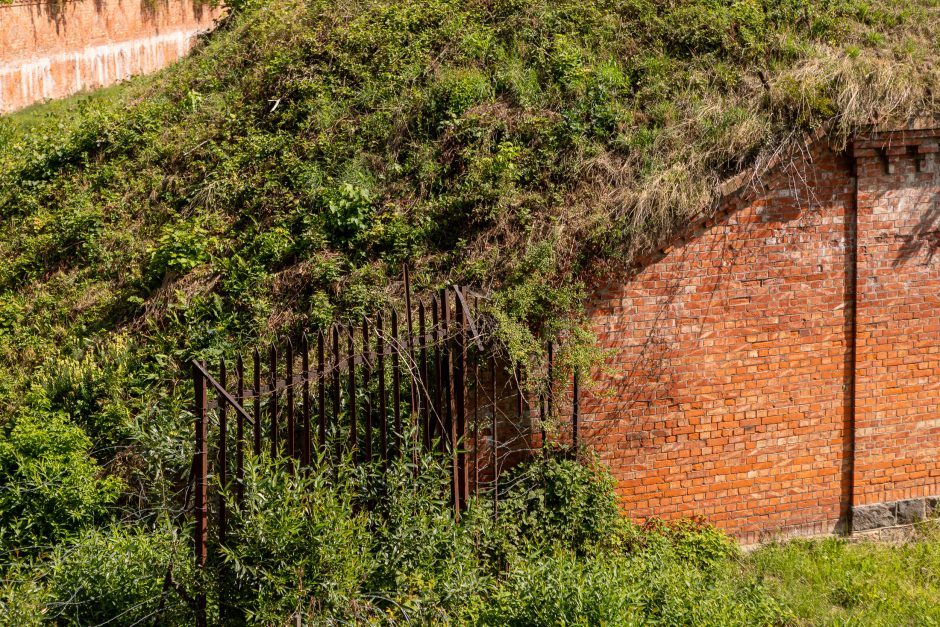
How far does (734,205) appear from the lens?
25.7ft

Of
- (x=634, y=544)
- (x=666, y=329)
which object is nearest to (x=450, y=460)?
(x=634, y=544)

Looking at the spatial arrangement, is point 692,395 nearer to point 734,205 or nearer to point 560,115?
point 734,205

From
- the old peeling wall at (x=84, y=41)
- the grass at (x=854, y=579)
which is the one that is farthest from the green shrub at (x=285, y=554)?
the old peeling wall at (x=84, y=41)

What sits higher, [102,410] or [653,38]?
[653,38]

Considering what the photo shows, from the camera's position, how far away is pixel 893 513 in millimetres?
8289

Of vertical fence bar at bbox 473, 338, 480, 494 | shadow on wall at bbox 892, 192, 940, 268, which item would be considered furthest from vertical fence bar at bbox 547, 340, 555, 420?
shadow on wall at bbox 892, 192, 940, 268

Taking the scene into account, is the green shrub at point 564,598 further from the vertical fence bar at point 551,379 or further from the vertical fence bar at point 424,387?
the vertical fence bar at point 551,379

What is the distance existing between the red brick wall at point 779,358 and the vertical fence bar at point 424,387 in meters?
1.70

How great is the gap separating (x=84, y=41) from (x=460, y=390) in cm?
1566

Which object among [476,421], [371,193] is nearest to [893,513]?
[476,421]

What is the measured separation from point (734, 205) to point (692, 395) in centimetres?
179

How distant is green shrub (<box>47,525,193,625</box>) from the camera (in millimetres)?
5125

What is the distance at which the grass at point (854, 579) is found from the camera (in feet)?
21.8

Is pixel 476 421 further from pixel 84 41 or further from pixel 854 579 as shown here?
pixel 84 41
